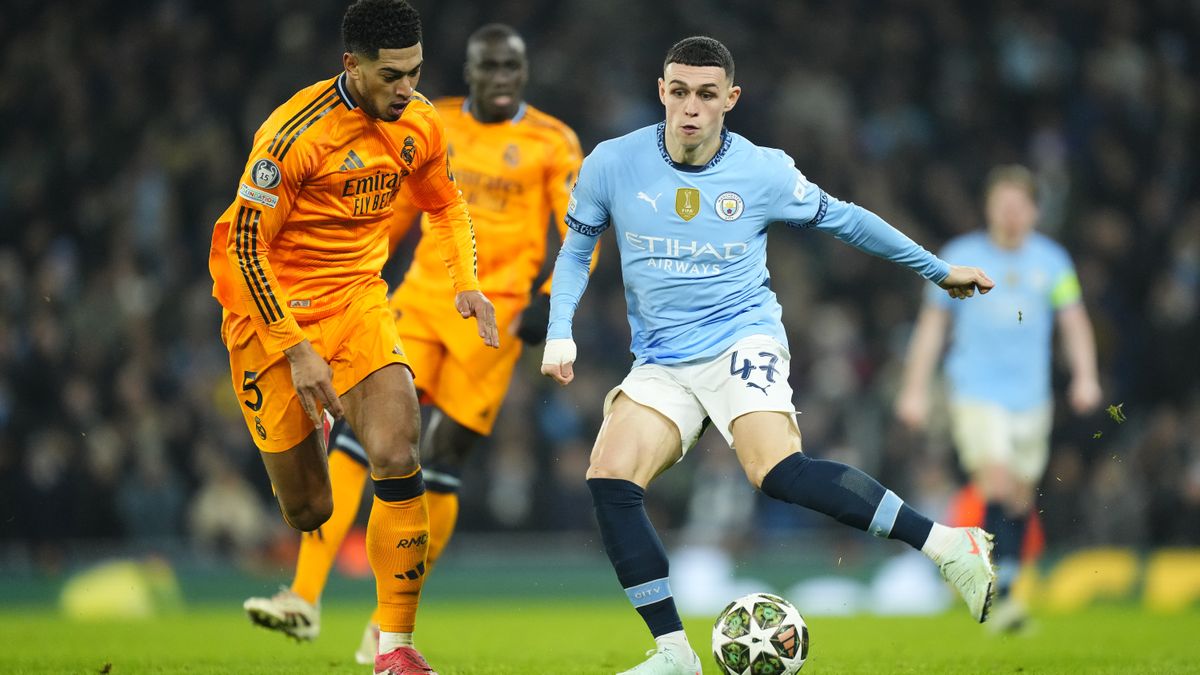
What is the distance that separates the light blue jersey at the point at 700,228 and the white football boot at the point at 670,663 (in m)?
1.20

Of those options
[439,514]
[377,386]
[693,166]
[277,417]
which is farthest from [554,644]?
[693,166]

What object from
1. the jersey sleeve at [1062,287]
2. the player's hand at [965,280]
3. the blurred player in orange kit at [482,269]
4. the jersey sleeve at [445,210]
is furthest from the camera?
the jersey sleeve at [1062,287]

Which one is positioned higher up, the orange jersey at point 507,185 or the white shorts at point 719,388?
the orange jersey at point 507,185

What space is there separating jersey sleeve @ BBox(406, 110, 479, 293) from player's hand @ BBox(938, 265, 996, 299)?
200cm

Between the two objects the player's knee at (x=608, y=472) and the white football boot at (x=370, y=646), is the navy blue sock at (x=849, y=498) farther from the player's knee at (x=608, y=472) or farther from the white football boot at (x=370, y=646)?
the white football boot at (x=370, y=646)

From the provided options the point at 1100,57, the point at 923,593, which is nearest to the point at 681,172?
the point at 923,593

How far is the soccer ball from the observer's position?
5559mm

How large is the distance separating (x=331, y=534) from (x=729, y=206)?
2.65 meters

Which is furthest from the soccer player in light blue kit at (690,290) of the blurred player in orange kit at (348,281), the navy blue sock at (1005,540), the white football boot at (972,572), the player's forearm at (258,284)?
the navy blue sock at (1005,540)

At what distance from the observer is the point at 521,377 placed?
47.6 feet

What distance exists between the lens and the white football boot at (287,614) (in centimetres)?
673

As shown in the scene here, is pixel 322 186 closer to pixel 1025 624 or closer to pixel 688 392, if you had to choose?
pixel 688 392

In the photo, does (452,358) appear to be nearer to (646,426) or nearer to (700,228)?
(646,426)

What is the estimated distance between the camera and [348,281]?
6.20 meters
